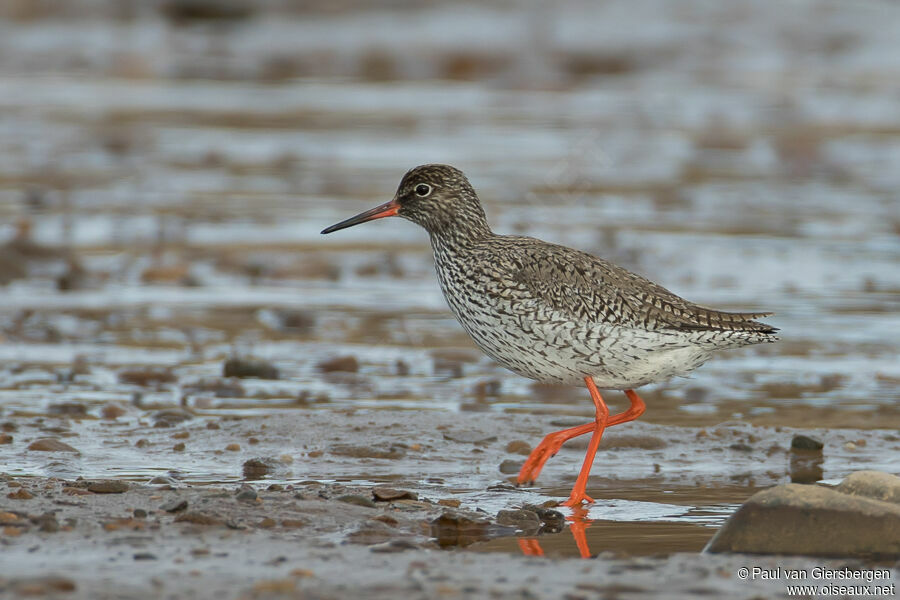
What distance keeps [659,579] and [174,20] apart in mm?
32078

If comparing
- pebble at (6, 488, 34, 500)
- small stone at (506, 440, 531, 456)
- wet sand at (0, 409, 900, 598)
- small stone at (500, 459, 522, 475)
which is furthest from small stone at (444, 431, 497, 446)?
pebble at (6, 488, 34, 500)

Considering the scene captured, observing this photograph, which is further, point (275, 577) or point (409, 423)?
point (409, 423)

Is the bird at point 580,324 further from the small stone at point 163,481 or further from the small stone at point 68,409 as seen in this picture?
the small stone at point 68,409

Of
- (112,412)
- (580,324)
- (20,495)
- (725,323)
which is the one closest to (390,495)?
(580,324)

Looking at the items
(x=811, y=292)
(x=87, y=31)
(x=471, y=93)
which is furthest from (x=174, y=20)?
(x=811, y=292)

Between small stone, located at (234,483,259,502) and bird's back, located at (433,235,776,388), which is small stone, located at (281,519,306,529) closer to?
small stone, located at (234,483,259,502)

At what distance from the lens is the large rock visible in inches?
255

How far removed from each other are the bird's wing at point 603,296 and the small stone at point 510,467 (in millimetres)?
1016

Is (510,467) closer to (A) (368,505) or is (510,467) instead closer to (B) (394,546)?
(A) (368,505)

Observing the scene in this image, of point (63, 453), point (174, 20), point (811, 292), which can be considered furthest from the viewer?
point (174, 20)

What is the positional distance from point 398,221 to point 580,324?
31.2 ft

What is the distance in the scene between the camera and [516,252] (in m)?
8.58

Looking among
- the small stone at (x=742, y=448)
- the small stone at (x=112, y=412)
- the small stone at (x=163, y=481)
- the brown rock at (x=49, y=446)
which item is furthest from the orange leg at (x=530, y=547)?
the small stone at (x=112, y=412)

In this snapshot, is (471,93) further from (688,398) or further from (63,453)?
(63,453)
